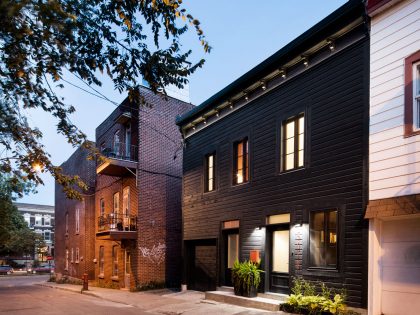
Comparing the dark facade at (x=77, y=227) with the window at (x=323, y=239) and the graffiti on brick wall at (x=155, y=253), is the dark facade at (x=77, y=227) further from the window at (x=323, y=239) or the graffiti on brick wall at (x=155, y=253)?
the window at (x=323, y=239)

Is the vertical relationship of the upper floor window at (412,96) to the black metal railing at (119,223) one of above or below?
above

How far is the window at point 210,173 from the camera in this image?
18969 millimetres

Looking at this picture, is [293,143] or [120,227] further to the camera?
[120,227]

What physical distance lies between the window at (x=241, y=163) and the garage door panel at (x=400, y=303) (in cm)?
721

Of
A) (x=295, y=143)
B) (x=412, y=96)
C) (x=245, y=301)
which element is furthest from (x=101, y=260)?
(x=412, y=96)

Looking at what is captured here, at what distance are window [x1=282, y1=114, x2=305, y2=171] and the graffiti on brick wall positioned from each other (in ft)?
35.7

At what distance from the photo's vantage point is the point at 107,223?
24.0 meters

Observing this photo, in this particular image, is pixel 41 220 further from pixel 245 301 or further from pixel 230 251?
pixel 245 301

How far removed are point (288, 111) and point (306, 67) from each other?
1.43 meters

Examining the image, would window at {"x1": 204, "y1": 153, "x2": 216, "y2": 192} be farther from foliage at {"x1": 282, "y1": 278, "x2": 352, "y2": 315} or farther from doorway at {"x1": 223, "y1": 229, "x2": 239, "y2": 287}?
foliage at {"x1": 282, "y1": 278, "x2": 352, "y2": 315}

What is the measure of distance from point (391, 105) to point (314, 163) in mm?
3203

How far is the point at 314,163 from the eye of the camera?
1302 cm

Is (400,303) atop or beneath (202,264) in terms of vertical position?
atop

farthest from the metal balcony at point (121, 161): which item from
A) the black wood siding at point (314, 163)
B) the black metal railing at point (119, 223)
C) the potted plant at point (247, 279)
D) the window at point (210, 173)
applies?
the potted plant at point (247, 279)
